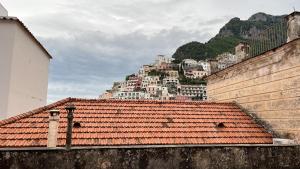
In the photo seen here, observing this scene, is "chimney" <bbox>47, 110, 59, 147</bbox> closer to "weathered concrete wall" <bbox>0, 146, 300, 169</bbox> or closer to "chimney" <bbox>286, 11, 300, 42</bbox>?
"weathered concrete wall" <bbox>0, 146, 300, 169</bbox>

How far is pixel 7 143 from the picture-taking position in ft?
31.9

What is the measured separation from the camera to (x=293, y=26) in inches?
444

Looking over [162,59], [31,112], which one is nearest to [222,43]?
[162,59]

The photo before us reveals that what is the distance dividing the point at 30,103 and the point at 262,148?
13.2m

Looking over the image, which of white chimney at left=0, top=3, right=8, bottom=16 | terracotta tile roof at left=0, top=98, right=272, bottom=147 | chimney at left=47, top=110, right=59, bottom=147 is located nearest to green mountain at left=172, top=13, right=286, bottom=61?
white chimney at left=0, top=3, right=8, bottom=16

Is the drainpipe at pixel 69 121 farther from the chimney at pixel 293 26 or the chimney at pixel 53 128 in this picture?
the chimney at pixel 293 26

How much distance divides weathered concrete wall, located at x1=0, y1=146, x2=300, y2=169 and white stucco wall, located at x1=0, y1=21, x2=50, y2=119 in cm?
677

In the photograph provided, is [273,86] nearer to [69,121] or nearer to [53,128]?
[69,121]

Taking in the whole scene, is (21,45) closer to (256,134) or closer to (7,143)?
(7,143)

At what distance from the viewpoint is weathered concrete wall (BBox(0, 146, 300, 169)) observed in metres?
7.26

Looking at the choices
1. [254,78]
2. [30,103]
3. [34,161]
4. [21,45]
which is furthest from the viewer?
[30,103]

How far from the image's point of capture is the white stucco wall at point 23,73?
1345cm

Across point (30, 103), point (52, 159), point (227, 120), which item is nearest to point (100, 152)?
point (52, 159)

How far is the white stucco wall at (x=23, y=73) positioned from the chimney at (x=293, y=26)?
11.8 meters
